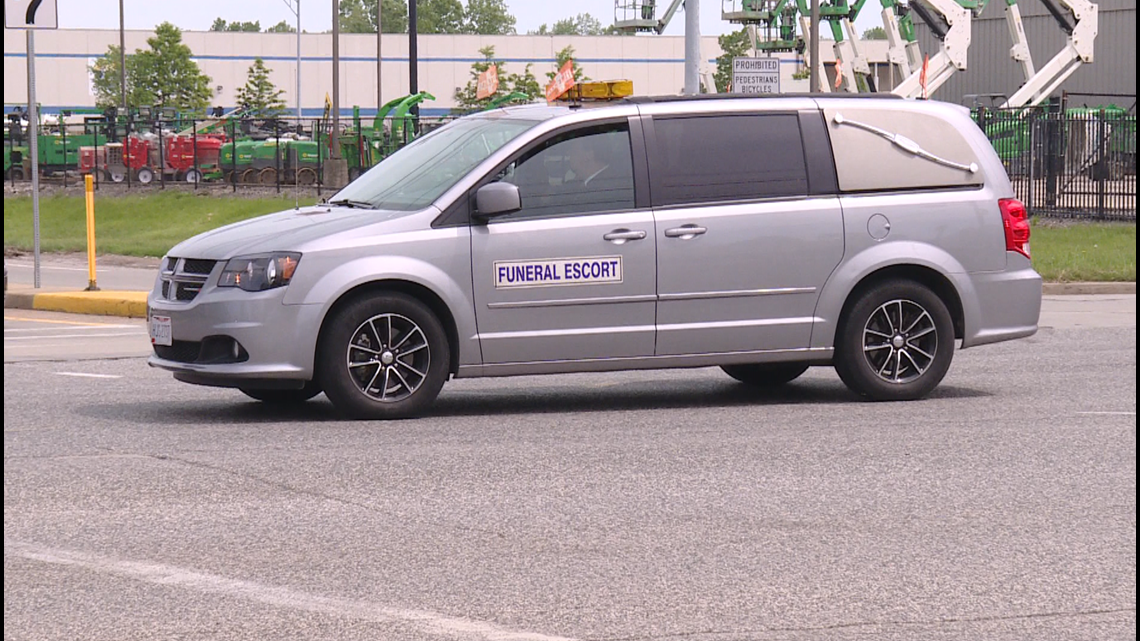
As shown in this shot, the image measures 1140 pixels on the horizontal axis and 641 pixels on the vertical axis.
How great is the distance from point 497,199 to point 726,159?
1519 mm

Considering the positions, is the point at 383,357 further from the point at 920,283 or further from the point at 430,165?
the point at 920,283

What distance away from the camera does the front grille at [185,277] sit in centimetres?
945

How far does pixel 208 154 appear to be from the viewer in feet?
135

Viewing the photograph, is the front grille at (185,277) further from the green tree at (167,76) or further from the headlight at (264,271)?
the green tree at (167,76)

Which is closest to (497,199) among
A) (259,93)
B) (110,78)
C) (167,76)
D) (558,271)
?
(558,271)

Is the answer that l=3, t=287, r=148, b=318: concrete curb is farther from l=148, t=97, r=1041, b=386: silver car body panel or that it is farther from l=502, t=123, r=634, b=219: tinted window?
l=502, t=123, r=634, b=219: tinted window

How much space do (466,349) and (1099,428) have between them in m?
3.47

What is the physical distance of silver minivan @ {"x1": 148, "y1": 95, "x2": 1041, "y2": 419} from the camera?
9.35 meters

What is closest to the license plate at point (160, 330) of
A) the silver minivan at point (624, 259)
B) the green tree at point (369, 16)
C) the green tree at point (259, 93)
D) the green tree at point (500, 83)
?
the silver minivan at point (624, 259)

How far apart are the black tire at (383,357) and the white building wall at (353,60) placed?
265 ft

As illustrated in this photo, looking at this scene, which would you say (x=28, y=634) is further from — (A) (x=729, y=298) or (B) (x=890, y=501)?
(A) (x=729, y=298)

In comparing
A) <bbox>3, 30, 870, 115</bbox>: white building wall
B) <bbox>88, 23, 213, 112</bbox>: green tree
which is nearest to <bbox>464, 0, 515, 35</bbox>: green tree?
<bbox>3, 30, 870, 115</bbox>: white building wall

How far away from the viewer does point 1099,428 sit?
9250mm

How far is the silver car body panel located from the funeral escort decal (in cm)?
1
